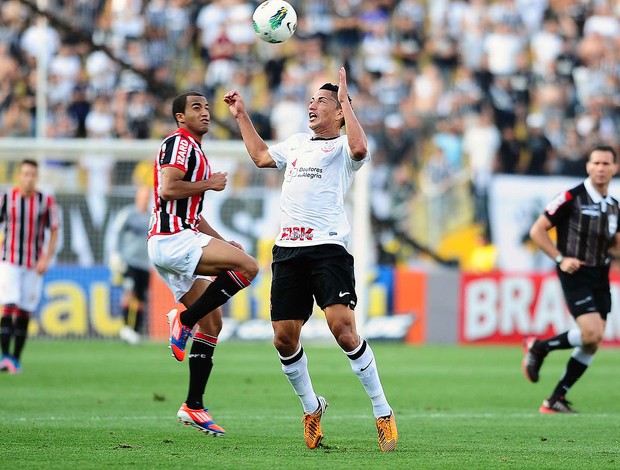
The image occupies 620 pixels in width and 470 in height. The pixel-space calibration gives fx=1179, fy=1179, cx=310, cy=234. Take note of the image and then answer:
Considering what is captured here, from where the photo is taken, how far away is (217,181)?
9.02 metres

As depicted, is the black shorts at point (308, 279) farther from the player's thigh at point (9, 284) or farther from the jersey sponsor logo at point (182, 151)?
the player's thigh at point (9, 284)

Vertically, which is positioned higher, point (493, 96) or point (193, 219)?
point (493, 96)

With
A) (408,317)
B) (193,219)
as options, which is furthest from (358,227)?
(193,219)

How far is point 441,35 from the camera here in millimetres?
26500

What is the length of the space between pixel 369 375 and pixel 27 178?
7.54 meters

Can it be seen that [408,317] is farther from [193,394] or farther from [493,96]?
[193,394]

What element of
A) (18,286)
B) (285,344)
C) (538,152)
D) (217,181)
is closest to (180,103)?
(217,181)

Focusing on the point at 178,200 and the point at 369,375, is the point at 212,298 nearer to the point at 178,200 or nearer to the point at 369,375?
the point at 178,200

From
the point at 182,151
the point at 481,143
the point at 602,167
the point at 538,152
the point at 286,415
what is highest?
the point at 481,143

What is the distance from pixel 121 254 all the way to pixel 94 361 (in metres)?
4.15

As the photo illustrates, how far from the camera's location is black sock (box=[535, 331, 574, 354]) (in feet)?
37.4

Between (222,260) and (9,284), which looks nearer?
(222,260)

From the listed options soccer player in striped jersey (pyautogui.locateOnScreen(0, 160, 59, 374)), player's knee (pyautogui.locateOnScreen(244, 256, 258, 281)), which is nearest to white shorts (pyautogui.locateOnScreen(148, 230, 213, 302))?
player's knee (pyautogui.locateOnScreen(244, 256, 258, 281))

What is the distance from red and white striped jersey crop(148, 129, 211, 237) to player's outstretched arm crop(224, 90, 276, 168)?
478 mm
